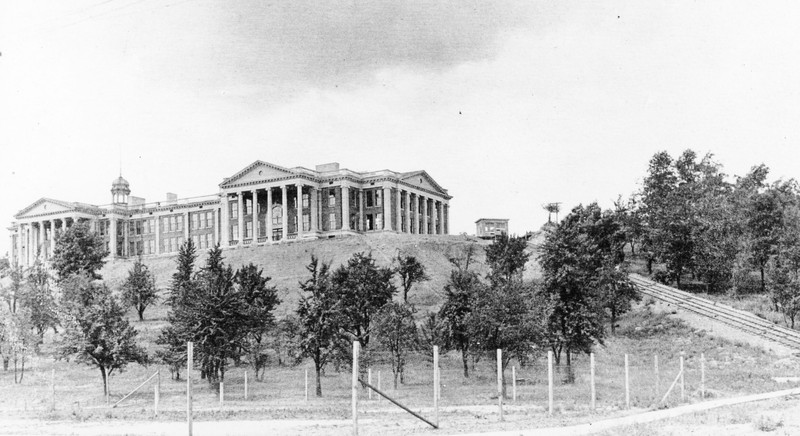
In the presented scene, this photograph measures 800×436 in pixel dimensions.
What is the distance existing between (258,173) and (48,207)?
42.6 m

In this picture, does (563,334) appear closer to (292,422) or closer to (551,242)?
(551,242)

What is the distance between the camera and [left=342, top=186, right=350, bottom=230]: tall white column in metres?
107

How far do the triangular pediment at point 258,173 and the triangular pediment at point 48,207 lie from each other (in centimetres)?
3294

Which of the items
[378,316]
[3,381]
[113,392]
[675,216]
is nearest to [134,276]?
[3,381]

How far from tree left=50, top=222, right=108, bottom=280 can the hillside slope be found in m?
7.88

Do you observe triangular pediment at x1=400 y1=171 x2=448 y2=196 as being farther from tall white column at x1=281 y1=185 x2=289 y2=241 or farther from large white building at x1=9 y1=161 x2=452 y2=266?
tall white column at x1=281 y1=185 x2=289 y2=241

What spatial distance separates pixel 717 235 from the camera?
76.2 meters

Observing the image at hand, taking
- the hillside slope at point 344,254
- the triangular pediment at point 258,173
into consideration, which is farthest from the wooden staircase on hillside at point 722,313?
the triangular pediment at point 258,173

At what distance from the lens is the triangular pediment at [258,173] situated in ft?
357

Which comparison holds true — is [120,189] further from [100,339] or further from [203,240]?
[100,339]

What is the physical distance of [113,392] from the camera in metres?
44.8

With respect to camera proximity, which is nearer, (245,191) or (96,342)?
(96,342)

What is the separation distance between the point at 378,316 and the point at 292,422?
873 inches

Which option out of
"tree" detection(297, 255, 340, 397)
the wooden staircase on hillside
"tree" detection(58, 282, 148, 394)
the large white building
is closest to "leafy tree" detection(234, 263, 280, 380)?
"tree" detection(297, 255, 340, 397)
